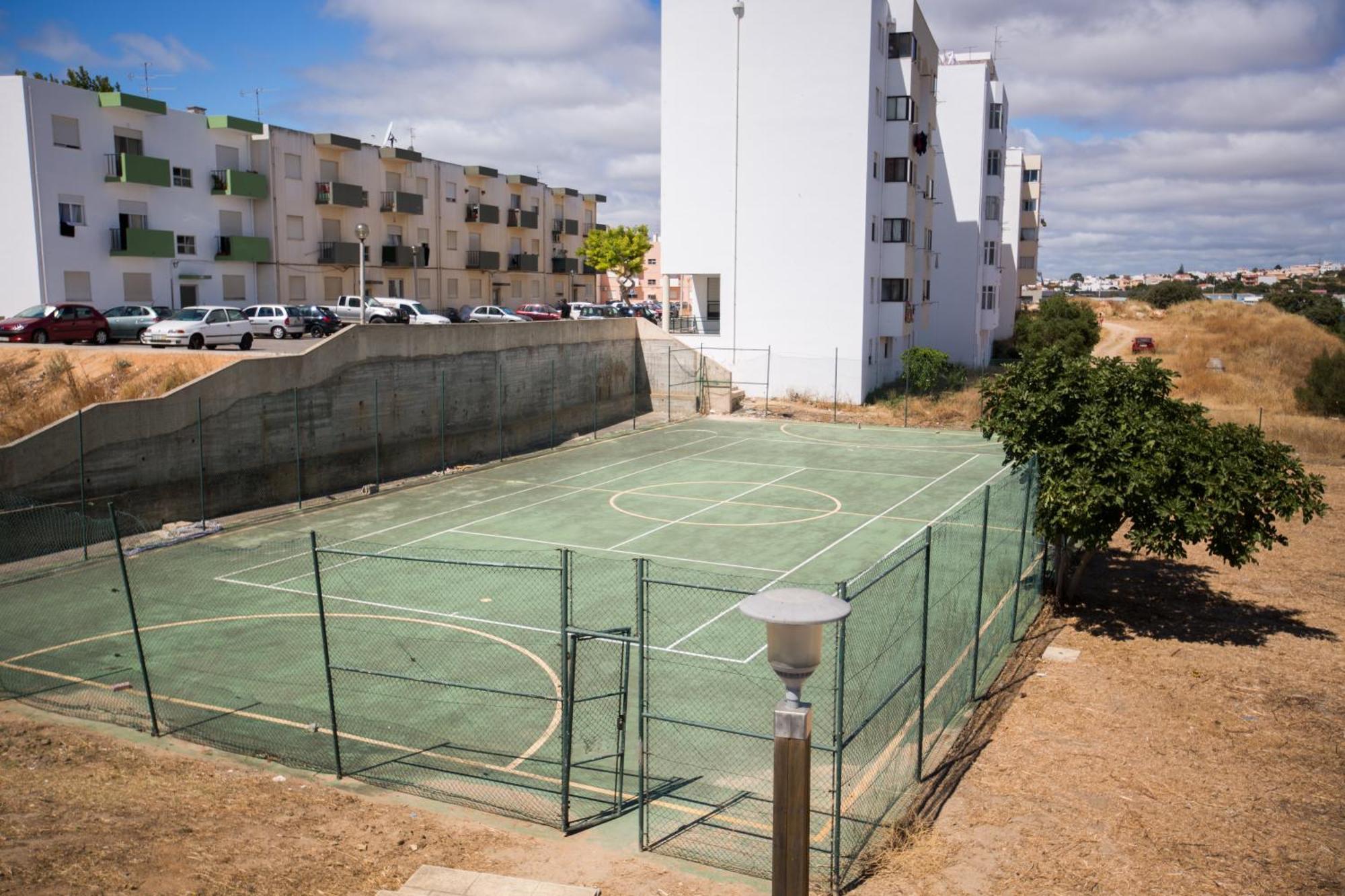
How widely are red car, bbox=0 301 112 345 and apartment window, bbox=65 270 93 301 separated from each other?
8693mm

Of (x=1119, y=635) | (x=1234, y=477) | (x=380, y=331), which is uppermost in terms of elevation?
(x=380, y=331)

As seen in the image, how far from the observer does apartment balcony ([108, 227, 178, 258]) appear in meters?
46.8

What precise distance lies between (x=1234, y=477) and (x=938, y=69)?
166ft

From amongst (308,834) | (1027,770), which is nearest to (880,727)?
(1027,770)

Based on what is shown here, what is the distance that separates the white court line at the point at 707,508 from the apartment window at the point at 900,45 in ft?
84.5

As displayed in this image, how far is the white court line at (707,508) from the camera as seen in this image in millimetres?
24645

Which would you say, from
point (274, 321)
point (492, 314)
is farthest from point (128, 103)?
point (492, 314)

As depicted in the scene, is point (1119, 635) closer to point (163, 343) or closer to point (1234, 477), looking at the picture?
point (1234, 477)

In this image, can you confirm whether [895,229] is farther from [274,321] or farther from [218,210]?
[218,210]

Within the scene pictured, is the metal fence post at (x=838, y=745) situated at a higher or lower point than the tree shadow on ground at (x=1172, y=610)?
higher

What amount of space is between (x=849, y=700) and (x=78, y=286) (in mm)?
44383

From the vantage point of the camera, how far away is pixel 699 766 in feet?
40.8

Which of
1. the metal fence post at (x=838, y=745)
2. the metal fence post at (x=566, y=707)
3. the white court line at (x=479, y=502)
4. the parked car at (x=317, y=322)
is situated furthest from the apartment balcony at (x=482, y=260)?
the metal fence post at (x=838, y=745)

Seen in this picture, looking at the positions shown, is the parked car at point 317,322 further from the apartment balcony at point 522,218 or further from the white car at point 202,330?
the apartment balcony at point 522,218
